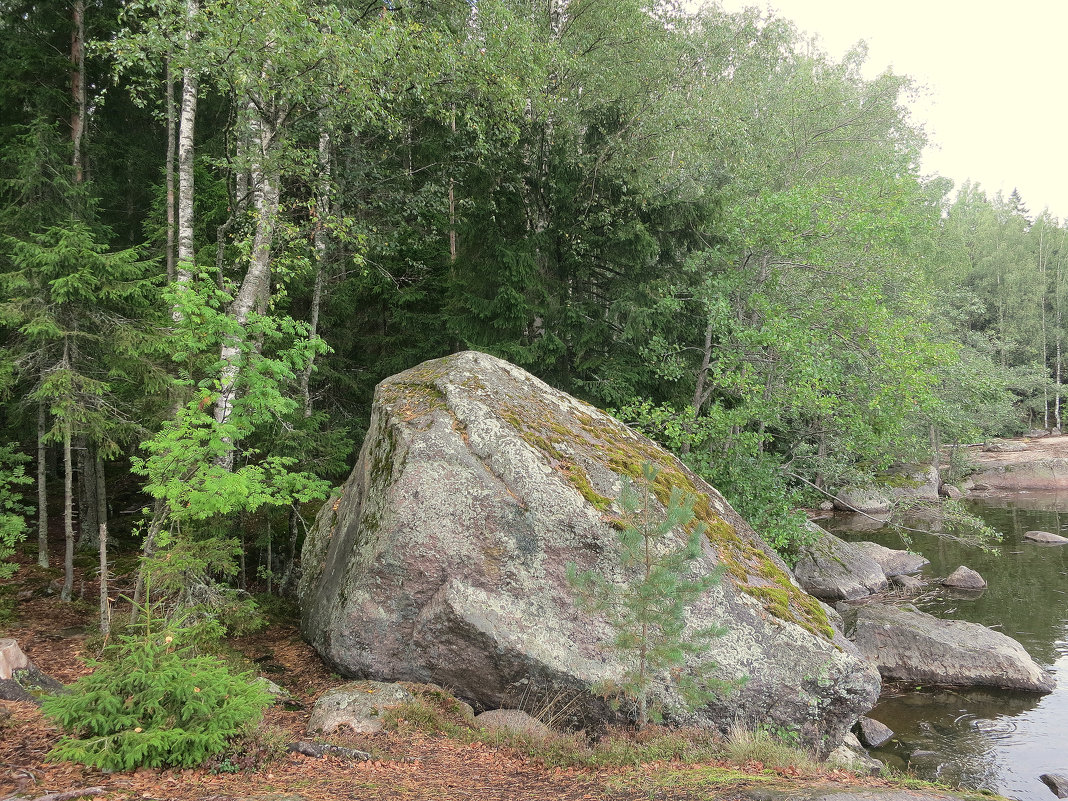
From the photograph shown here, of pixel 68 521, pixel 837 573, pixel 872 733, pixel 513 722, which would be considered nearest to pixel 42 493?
pixel 68 521

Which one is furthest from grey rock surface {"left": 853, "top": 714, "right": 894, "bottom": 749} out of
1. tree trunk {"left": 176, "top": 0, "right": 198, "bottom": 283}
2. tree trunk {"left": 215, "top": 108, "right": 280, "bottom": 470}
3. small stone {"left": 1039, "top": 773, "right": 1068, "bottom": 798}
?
tree trunk {"left": 176, "top": 0, "right": 198, "bottom": 283}

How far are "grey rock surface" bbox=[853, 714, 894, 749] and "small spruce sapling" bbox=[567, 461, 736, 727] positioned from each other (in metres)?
4.28

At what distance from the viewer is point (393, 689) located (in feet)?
22.1

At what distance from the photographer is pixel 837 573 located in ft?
52.3

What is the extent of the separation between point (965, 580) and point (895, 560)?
2096 millimetres

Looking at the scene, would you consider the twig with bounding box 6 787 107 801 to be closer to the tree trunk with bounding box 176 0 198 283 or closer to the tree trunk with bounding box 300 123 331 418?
the tree trunk with bounding box 300 123 331 418

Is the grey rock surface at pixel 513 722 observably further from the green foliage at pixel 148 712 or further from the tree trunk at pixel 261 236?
the tree trunk at pixel 261 236

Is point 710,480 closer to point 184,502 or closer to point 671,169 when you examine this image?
point 671,169

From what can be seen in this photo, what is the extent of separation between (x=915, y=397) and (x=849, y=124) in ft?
47.2

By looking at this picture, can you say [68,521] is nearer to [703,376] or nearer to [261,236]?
[261,236]

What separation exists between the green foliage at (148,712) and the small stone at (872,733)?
340 inches

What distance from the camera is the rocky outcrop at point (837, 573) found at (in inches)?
603

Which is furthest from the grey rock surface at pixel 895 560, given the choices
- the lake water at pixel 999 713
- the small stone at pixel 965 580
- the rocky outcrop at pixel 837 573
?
the small stone at pixel 965 580

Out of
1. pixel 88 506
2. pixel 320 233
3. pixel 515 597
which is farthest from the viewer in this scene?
pixel 320 233
